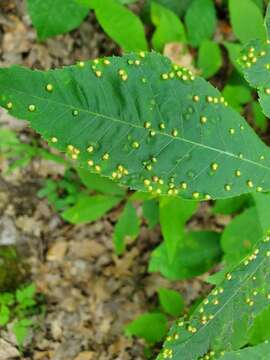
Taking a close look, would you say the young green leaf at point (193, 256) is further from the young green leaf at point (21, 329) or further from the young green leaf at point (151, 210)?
the young green leaf at point (21, 329)

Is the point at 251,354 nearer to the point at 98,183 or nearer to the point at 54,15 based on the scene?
the point at 98,183

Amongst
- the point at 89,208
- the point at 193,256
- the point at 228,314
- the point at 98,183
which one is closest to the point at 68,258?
the point at 89,208

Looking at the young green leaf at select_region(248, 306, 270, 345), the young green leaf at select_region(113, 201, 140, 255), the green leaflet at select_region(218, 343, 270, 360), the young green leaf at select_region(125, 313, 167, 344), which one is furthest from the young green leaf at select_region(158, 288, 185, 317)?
the green leaflet at select_region(218, 343, 270, 360)

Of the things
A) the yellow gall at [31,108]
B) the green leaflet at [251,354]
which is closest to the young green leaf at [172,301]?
the green leaflet at [251,354]

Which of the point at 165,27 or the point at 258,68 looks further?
the point at 165,27

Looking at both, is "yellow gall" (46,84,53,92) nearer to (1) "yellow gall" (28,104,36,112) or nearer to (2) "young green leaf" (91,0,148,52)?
(1) "yellow gall" (28,104,36,112)

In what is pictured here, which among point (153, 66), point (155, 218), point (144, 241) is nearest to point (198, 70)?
point (155, 218)
